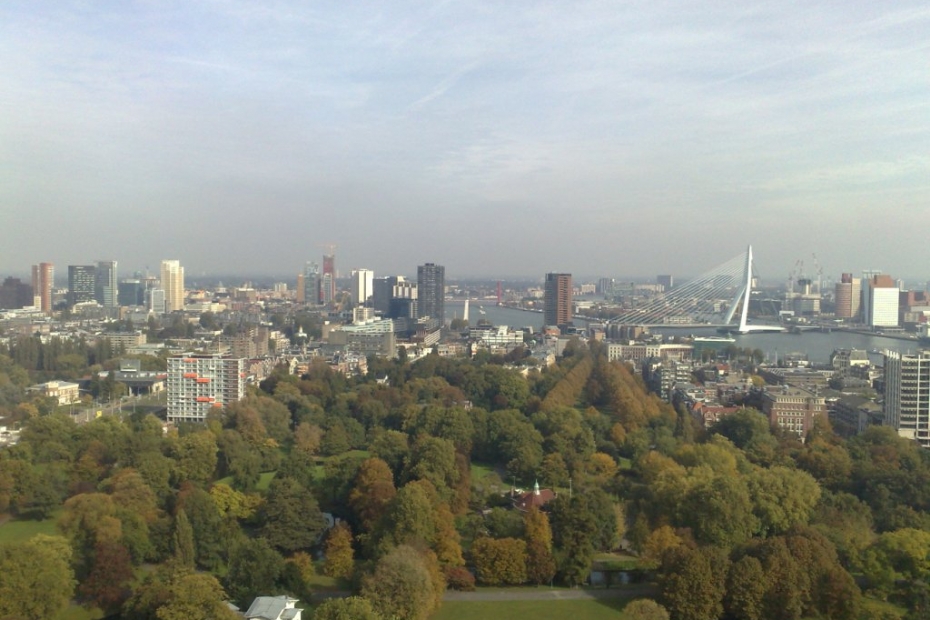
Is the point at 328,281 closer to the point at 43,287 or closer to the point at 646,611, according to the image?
the point at 43,287

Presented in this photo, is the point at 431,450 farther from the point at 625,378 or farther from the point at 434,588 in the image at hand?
the point at 625,378

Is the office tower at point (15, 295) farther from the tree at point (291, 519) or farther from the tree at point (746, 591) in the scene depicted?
the tree at point (746, 591)

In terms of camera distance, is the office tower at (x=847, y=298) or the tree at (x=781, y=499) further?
the office tower at (x=847, y=298)

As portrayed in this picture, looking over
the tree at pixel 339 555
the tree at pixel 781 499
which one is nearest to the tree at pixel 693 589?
the tree at pixel 781 499

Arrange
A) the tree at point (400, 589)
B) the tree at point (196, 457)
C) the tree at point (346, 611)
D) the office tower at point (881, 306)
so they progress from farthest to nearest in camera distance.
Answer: the office tower at point (881, 306)
the tree at point (196, 457)
the tree at point (400, 589)
the tree at point (346, 611)

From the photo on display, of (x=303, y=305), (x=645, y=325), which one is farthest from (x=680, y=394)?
(x=303, y=305)

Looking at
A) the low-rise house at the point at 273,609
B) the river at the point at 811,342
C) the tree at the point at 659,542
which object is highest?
the river at the point at 811,342

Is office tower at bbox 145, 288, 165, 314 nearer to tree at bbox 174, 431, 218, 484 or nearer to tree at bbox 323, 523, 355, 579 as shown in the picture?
tree at bbox 174, 431, 218, 484

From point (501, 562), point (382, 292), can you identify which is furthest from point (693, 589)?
point (382, 292)
